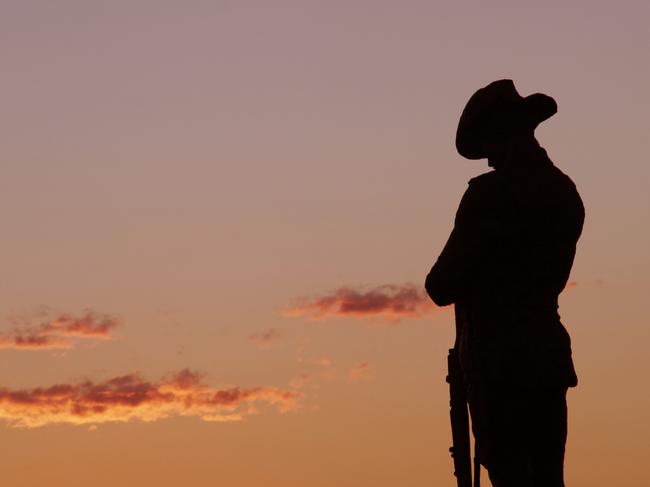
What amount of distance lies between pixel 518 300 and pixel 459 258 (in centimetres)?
59

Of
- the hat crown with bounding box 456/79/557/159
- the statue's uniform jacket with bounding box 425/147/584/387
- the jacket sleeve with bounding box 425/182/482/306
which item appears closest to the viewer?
the statue's uniform jacket with bounding box 425/147/584/387

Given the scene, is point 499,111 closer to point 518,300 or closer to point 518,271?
point 518,271

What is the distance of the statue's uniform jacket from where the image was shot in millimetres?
7359

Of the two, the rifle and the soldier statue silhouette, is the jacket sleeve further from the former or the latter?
the rifle

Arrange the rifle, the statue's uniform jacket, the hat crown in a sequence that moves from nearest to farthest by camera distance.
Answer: the statue's uniform jacket < the hat crown < the rifle

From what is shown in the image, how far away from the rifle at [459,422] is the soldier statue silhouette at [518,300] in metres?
0.45

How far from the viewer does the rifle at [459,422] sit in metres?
8.09

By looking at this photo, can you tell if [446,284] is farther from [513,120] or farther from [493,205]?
[513,120]

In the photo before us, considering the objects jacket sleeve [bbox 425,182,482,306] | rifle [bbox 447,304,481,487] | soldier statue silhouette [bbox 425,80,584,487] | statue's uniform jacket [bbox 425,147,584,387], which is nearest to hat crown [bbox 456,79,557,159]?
soldier statue silhouette [bbox 425,80,584,487]

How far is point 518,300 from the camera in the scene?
743 centimetres

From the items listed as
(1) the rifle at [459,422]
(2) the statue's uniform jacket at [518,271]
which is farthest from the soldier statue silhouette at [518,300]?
(1) the rifle at [459,422]

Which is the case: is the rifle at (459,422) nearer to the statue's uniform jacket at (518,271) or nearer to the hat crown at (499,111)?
the statue's uniform jacket at (518,271)

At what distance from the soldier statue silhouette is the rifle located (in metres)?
0.45

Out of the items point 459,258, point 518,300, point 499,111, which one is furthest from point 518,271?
point 499,111
